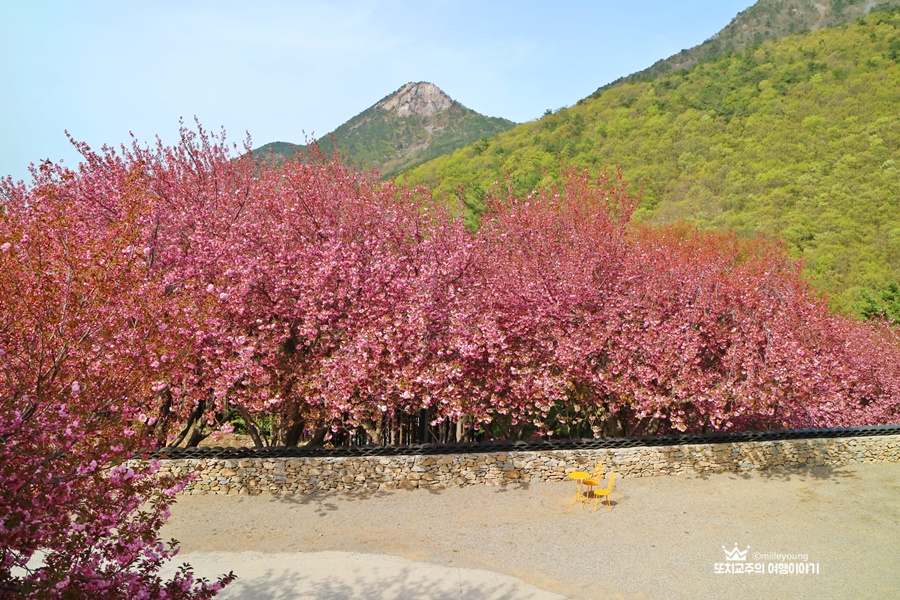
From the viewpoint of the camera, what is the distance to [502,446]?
13.7 m

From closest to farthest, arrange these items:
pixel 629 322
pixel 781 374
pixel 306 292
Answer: pixel 306 292
pixel 781 374
pixel 629 322

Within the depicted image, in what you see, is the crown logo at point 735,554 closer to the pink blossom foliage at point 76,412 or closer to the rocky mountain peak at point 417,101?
the pink blossom foliage at point 76,412

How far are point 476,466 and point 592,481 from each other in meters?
2.79

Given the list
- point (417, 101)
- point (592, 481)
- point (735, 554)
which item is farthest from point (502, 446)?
point (417, 101)

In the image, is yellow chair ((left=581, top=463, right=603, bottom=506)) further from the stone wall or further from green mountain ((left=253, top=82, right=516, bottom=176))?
green mountain ((left=253, top=82, right=516, bottom=176))

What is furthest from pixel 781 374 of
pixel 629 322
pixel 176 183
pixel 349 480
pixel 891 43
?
pixel 891 43

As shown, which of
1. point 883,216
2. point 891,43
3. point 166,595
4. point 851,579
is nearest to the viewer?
point 166,595

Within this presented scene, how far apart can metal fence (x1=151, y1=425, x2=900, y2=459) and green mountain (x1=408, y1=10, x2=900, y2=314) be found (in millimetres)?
20000

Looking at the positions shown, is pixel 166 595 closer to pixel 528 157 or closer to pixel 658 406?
pixel 658 406

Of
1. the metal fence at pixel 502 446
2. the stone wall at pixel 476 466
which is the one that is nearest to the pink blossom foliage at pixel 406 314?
the metal fence at pixel 502 446

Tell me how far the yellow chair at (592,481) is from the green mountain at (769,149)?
2113 centimetres

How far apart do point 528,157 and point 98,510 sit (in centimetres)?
5305

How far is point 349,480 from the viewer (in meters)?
12.9

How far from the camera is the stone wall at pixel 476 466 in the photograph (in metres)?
12.7
